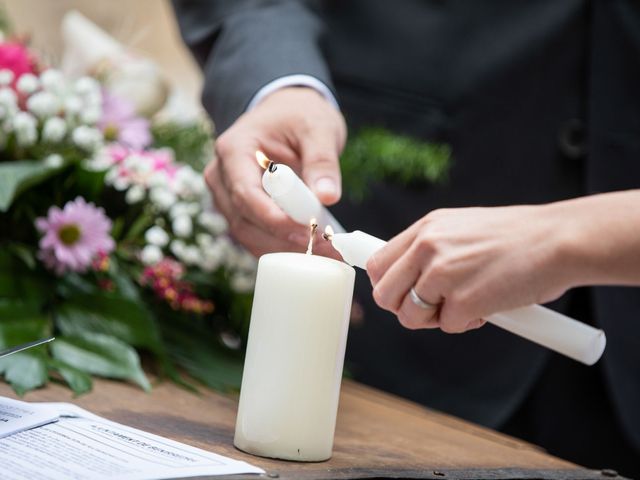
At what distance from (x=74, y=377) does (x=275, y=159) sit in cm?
29

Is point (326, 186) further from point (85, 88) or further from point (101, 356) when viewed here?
point (85, 88)

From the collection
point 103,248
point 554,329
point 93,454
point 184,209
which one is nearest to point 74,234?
point 103,248

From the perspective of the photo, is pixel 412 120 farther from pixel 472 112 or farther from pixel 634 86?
pixel 634 86

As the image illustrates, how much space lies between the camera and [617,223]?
651 mm

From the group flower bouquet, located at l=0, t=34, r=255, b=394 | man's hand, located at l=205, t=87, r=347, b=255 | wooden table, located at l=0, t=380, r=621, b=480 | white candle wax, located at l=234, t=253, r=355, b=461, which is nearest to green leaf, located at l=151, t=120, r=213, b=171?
flower bouquet, located at l=0, t=34, r=255, b=394

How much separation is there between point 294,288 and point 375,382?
646mm

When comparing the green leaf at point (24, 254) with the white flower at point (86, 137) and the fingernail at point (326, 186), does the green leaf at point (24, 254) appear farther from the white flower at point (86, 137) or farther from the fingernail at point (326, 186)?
the fingernail at point (326, 186)

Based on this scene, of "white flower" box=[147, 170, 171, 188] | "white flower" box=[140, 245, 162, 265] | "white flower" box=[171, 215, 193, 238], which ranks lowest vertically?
"white flower" box=[140, 245, 162, 265]

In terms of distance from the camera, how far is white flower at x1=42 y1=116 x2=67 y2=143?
3.46 ft

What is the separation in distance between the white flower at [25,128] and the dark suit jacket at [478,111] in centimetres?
21

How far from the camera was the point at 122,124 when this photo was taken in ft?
3.80

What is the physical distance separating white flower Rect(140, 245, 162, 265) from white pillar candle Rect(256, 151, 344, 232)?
9.5 inches

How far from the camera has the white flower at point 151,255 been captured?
39.7 inches

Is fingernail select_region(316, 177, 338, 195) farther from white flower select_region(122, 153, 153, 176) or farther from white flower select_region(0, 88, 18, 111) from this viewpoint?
white flower select_region(0, 88, 18, 111)
